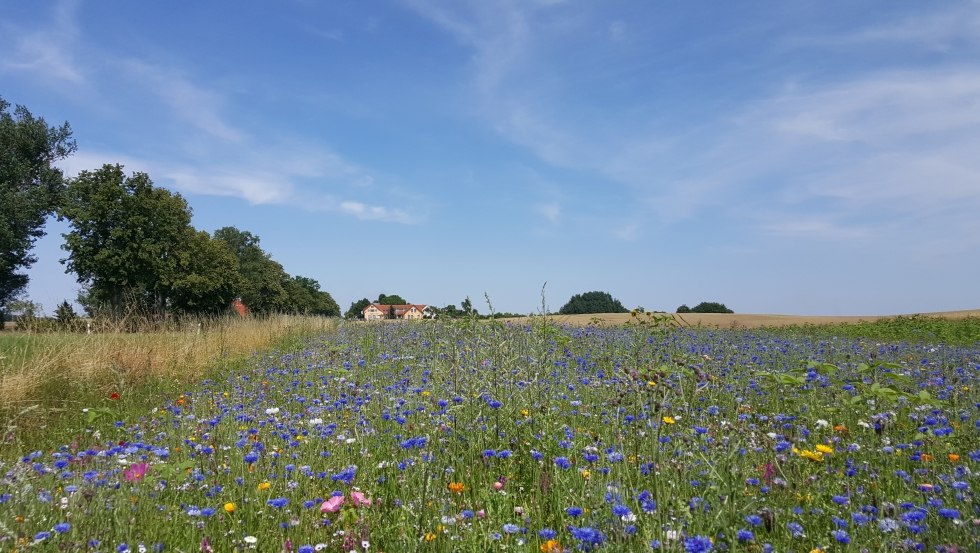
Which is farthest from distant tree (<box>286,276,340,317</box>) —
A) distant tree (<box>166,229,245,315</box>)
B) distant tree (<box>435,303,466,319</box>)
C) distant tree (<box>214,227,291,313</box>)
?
distant tree (<box>435,303,466,319</box>)

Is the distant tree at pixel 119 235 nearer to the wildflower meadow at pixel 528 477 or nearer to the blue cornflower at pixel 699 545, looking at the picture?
the wildflower meadow at pixel 528 477

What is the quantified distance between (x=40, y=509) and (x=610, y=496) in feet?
9.85

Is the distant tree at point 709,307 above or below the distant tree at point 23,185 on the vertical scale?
below

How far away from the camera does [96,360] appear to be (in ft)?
31.1

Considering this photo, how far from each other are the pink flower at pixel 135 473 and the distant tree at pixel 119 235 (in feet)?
128

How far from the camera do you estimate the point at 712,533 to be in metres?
2.35

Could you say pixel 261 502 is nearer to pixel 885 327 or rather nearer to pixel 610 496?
pixel 610 496

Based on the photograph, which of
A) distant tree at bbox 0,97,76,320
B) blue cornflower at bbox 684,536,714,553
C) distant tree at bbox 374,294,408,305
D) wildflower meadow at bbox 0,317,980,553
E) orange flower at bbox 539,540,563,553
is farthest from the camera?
distant tree at bbox 374,294,408,305

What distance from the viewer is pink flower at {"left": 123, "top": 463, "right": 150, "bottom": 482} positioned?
3.16 meters

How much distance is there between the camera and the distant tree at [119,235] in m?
37.2

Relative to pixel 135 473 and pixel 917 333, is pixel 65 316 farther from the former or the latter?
pixel 917 333

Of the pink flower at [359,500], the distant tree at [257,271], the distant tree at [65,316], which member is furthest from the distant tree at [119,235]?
→ the pink flower at [359,500]

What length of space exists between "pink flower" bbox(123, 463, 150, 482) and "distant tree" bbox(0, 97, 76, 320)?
1592 inches

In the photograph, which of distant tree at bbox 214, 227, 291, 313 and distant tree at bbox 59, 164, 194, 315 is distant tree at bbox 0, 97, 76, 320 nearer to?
distant tree at bbox 59, 164, 194, 315
